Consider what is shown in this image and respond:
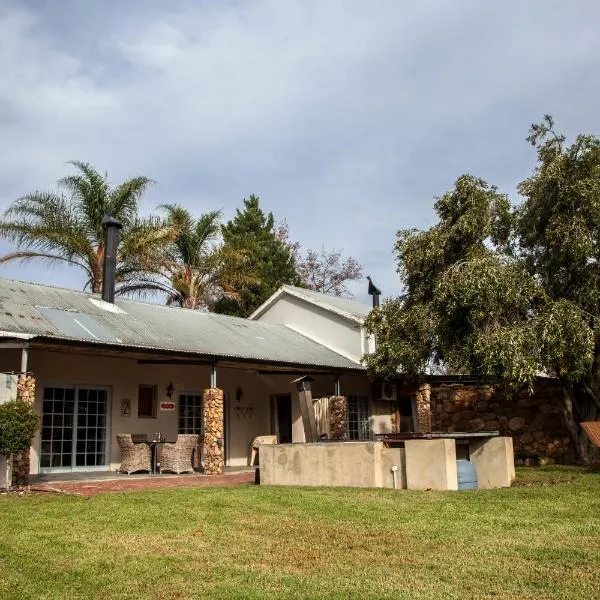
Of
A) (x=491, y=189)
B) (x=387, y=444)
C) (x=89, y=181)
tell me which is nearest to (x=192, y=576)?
(x=387, y=444)

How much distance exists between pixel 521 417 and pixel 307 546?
1140cm

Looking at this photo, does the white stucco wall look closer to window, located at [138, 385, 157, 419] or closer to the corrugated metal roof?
window, located at [138, 385, 157, 419]

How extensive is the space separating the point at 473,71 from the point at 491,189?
11.2 ft

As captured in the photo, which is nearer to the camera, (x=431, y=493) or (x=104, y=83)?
(x=431, y=493)

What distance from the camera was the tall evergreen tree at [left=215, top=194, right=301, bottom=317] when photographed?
30031 mm

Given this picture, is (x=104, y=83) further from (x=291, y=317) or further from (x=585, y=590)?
(x=291, y=317)

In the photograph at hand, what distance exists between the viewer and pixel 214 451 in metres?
14.2

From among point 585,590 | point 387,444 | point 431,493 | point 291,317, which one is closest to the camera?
point 585,590

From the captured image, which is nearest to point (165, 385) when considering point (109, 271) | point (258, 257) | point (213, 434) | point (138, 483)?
point (213, 434)

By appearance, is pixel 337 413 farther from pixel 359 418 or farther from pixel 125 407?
pixel 125 407

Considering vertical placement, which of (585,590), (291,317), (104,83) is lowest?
(585,590)

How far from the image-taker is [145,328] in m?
15.7

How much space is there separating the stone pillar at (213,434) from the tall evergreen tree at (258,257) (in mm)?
14689

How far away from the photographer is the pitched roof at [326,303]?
21516mm
